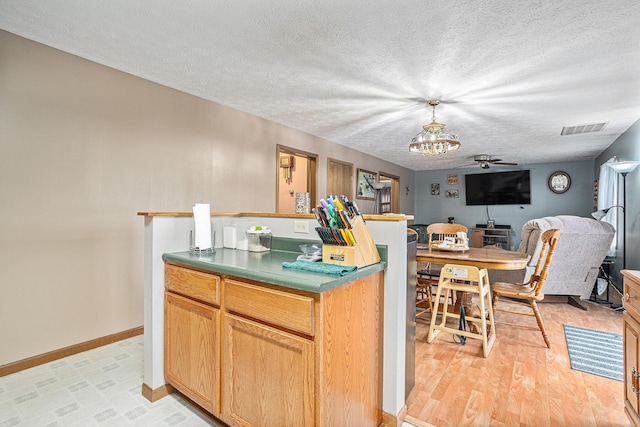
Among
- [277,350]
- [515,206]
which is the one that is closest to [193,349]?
[277,350]

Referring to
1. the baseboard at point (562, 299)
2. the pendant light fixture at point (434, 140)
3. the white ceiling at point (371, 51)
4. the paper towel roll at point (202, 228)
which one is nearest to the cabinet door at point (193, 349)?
the paper towel roll at point (202, 228)

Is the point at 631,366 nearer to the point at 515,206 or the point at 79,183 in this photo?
the point at 79,183

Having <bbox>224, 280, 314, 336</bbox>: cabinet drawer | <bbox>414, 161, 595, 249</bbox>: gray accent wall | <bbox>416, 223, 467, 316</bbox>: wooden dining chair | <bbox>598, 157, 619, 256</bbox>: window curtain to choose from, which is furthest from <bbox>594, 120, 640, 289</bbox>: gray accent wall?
<bbox>224, 280, 314, 336</bbox>: cabinet drawer

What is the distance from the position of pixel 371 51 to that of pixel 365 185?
4.16 meters

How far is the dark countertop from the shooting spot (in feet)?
4.06

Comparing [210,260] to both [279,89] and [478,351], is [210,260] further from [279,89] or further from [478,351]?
[478,351]

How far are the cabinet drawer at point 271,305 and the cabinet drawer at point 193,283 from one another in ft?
0.30

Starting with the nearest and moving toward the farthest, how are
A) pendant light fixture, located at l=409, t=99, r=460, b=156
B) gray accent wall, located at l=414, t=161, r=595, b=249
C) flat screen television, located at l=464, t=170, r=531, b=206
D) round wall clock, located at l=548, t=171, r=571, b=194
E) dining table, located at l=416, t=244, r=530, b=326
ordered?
1. dining table, located at l=416, t=244, r=530, b=326
2. pendant light fixture, located at l=409, t=99, r=460, b=156
3. gray accent wall, located at l=414, t=161, r=595, b=249
4. round wall clock, located at l=548, t=171, r=571, b=194
5. flat screen television, located at l=464, t=170, r=531, b=206

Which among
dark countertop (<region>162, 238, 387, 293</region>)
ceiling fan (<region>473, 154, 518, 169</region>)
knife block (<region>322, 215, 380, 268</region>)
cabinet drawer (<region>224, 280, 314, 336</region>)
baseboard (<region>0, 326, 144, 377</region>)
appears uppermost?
ceiling fan (<region>473, 154, 518, 169</region>)

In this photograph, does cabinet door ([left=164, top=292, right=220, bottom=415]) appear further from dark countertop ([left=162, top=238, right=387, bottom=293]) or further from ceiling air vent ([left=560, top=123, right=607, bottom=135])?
ceiling air vent ([left=560, top=123, right=607, bottom=135])

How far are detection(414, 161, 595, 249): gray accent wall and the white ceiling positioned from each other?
150 inches

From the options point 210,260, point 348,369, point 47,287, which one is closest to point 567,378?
point 348,369

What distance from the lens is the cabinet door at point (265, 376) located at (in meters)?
1.26

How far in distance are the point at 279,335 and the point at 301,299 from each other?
0.21 metres
